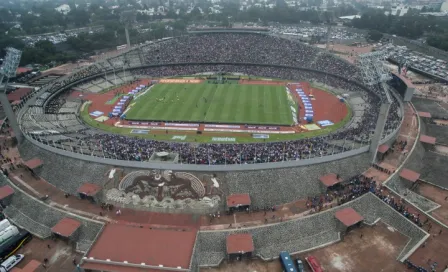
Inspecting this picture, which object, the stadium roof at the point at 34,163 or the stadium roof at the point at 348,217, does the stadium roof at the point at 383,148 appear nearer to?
the stadium roof at the point at 348,217

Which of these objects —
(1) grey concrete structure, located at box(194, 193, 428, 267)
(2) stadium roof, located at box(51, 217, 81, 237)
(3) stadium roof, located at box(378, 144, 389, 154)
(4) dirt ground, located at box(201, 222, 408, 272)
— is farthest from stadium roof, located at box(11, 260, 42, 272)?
(3) stadium roof, located at box(378, 144, 389, 154)

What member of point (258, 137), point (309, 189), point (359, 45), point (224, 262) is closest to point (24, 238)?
point (224, 262)

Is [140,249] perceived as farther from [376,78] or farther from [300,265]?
[376,78]

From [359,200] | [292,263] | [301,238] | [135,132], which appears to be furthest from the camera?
[135,132]

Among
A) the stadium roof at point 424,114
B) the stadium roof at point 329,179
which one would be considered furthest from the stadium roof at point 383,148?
the stadium roof at point 424,114

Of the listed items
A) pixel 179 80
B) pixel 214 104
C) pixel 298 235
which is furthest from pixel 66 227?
pixel 179 80

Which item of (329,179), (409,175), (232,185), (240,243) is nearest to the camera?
(240,243)

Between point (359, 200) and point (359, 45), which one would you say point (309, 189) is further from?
point (359, 45)
